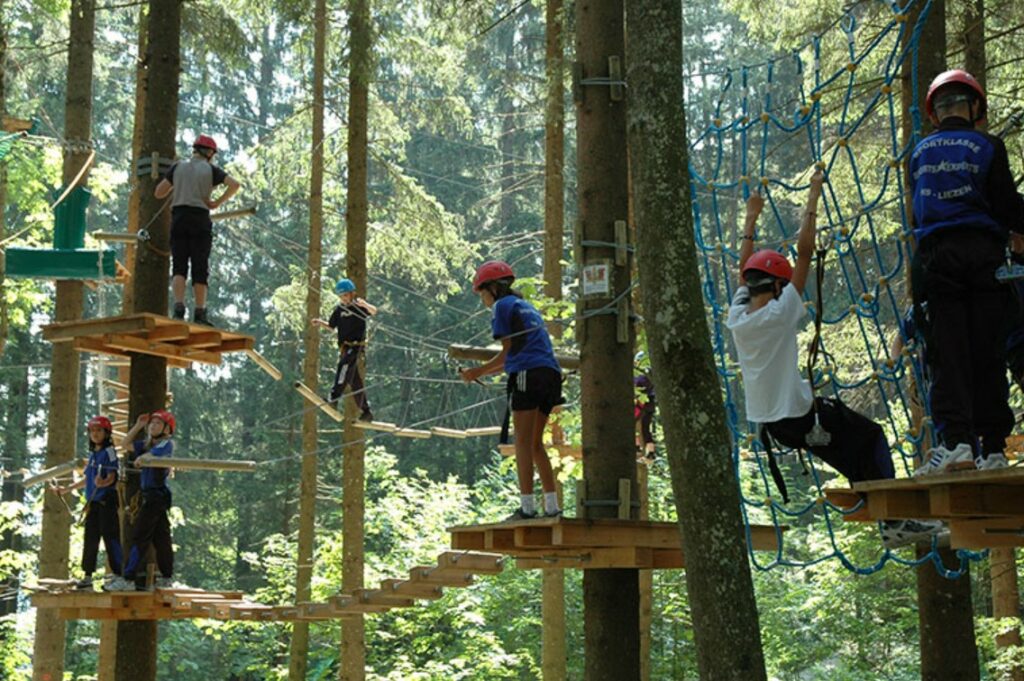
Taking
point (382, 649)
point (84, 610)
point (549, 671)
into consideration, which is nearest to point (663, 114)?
point (84, 610)

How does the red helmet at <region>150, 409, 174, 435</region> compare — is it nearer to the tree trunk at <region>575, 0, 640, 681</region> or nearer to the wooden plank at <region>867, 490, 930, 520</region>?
the tree trunk at <region>575, 0, 640, 681</region>

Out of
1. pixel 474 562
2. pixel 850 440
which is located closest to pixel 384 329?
pixel 474 562

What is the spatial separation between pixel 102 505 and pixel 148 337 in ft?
4.87

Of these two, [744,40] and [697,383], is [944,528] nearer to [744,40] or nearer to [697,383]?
[697,383]

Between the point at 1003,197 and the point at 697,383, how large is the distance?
1245 millimetres

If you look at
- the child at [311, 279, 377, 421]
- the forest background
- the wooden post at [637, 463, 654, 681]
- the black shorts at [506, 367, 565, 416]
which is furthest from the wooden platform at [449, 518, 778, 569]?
the wooden post at [637, 463, 654, 681]

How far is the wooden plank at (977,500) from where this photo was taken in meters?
4.18

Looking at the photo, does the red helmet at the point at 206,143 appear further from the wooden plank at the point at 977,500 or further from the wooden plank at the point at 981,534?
the wooden plank at the point at 977,500

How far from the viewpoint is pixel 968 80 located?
14.2ft

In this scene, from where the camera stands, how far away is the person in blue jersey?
4.23 m

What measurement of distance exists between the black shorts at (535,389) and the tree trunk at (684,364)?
1.33m

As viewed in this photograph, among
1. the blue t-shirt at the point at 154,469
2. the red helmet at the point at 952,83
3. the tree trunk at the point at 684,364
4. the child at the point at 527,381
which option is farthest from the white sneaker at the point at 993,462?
the blue t-shirt at the point at 154,469

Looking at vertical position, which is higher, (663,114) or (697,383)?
(663,114)

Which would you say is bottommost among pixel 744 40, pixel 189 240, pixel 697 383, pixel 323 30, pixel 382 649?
pixel 382 649
